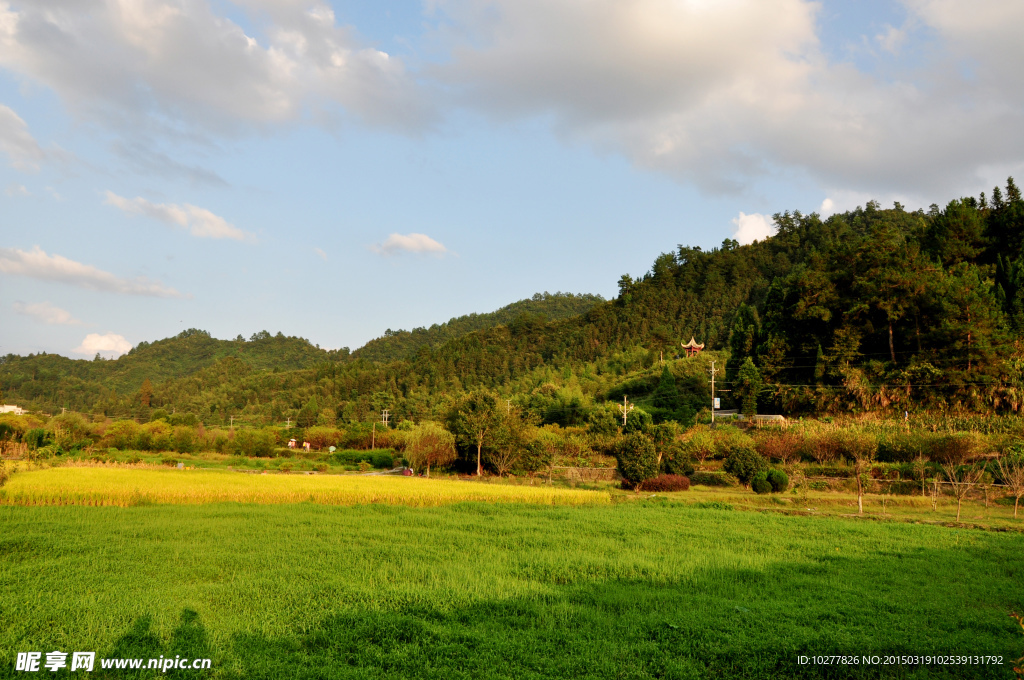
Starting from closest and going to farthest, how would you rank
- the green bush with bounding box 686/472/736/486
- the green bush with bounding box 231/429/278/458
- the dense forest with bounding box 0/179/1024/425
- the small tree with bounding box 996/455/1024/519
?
the small tree with bounding box 996/455/1024/519 → the green bush with bounding box 686/472/736/486 → the dense forest with bounding box 0/179/1024/425 → the green bush with bounding box 231/429/278/458

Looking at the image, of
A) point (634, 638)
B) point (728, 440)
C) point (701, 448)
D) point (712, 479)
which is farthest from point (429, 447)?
point (634, 638)

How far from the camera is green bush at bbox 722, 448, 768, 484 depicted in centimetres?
2692

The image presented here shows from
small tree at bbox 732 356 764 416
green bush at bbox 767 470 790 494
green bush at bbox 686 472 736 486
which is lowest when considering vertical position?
green bush at bbox 686 472 736 486

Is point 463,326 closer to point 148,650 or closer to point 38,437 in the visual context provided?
point 38,437

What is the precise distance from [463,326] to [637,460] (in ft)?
410

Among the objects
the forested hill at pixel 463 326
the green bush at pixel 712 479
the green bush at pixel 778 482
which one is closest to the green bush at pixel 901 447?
the green bush at pixel 712 479

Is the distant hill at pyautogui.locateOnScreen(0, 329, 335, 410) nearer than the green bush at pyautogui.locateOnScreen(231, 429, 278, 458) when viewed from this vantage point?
No

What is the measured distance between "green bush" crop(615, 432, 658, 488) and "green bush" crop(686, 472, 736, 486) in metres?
3.10

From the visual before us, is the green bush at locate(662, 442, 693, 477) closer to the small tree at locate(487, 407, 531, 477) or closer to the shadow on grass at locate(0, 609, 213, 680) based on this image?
the small tree at locate(487, 407, 531, 477)

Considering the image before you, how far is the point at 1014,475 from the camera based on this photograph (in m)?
19.5

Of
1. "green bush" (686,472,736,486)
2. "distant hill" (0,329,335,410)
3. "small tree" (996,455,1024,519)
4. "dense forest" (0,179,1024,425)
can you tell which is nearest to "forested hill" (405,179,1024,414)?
"dense forest" (0,179,1024,425)

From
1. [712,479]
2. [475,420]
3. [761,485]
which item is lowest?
[712,479]

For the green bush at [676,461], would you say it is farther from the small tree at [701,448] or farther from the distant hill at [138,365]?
the distant hill at [138,365]

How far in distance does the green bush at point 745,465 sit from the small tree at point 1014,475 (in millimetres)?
8441
